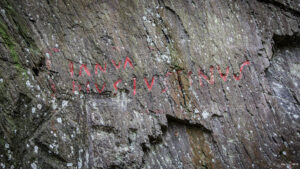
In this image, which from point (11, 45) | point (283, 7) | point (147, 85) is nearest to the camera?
point (11, 45)

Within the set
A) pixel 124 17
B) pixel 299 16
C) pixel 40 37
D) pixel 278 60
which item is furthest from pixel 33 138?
pixel 299 16

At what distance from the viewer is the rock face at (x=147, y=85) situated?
403 centimetres

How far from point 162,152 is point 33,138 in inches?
78.6

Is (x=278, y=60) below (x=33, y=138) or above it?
above

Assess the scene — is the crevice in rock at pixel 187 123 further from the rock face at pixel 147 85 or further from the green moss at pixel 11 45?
the green moss at pixel 11 45

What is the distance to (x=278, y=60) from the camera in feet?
21.2

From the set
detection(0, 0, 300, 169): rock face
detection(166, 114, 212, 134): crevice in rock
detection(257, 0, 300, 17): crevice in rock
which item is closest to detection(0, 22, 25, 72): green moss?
detection(0, 0, 300, 169): rock face

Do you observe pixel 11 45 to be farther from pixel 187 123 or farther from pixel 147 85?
pixel 187 123

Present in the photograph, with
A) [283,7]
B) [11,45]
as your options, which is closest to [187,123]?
[11,45]

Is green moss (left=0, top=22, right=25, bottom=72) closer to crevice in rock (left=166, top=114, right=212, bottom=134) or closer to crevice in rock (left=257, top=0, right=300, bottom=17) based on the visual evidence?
crevice in rock (left=166, top=114, right=212, bottom=134)

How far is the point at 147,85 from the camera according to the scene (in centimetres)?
505

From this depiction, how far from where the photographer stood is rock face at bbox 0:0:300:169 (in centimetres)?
403

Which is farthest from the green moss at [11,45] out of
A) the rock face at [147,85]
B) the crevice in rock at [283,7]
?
the crevice in rock at [283,7]

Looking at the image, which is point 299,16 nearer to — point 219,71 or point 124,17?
point 219,71
